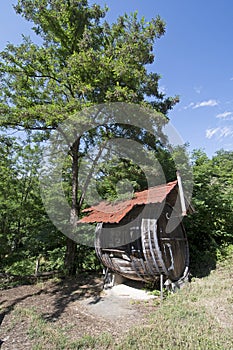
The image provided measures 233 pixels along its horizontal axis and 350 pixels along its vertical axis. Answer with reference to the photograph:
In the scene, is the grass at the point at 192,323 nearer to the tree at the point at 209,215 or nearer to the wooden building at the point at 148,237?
the wooden building at the point at 148,237

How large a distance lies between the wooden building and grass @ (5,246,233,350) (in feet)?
2.67

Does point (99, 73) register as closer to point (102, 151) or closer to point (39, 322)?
point (102, 151)

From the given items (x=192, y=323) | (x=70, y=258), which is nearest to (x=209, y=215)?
(x=192, y=323)

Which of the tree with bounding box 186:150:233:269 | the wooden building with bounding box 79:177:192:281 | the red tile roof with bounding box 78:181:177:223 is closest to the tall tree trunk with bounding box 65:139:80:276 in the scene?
the red tile roof with bounding box 78:181:177:223

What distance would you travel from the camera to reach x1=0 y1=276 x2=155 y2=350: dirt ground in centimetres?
372

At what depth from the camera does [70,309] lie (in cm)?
484

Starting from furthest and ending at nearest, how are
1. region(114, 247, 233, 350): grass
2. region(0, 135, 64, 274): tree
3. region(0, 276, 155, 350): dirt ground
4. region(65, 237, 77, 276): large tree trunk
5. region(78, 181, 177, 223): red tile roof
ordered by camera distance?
region(0, 135, 64, 274): tree → region(65, 237, 77, 276): large tree trunk → region(78, 181, 177, 223): red tile roof → region(0, 276, 155, 350): dirt ground → region(114, 247, 233, 350): grass

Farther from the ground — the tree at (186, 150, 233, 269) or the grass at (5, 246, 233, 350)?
the tree at (186, 150, 233, 269)

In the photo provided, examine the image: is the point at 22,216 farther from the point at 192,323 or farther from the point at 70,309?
the point at 192,323

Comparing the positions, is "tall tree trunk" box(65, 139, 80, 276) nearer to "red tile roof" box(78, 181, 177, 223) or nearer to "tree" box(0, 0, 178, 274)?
"tree" box(0, 0, 178, 274)

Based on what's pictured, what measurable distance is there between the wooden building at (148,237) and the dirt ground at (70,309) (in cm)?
83

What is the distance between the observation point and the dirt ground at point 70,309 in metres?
3.72

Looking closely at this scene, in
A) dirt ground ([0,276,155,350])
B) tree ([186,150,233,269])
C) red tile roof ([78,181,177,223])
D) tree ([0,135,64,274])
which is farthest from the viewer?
tree ([0,135,64,274])

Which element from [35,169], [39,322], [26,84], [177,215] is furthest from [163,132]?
[35,169]
